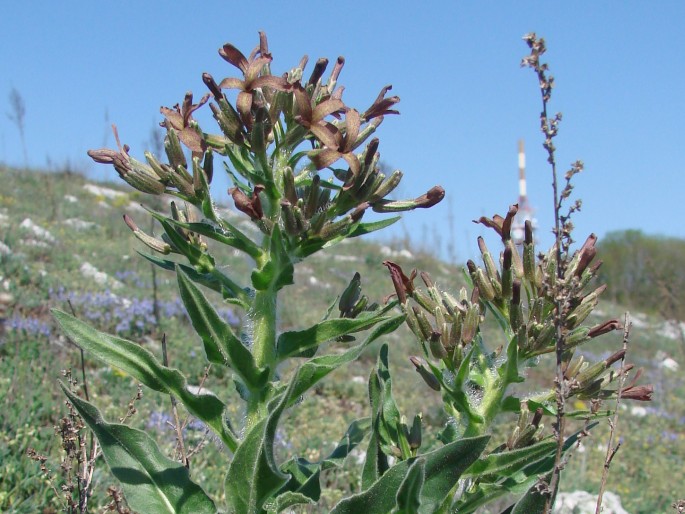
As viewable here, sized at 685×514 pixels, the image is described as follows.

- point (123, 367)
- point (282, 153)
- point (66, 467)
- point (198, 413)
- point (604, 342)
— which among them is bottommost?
point (604, 342)

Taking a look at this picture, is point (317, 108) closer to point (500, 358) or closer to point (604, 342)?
point (500, 358)

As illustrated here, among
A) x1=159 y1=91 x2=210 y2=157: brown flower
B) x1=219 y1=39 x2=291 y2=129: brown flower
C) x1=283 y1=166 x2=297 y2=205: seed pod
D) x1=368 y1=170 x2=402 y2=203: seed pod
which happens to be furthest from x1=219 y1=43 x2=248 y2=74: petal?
x1=368 y1=170 x2=402 y2=203: seed pod

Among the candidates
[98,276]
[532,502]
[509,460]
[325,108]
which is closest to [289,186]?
[325,108]

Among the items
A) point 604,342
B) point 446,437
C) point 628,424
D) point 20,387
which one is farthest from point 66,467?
point 604,342

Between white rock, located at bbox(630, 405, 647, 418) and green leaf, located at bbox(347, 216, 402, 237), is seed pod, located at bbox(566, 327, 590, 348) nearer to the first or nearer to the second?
green leaf, located at bbox(347, 216, 402, 237)

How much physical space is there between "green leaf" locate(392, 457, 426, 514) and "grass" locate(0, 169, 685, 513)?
59cm

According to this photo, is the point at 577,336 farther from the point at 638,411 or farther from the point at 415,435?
the point at 638,411

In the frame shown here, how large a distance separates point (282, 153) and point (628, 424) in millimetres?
6347

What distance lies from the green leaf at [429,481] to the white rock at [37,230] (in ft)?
27.7

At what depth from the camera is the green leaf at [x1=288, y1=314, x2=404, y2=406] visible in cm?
181

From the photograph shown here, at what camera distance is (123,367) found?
1.89 metres

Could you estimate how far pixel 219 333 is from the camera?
186cm

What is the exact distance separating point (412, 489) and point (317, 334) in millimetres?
497

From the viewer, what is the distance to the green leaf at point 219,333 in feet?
5.98
